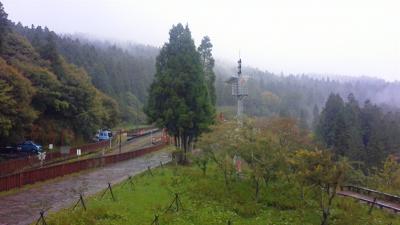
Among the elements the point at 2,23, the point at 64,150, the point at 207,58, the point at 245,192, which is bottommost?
the point at 245,192

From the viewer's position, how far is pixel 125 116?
94.0 metres

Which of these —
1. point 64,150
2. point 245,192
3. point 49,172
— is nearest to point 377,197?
point 245,192

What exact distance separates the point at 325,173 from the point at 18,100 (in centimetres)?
2784

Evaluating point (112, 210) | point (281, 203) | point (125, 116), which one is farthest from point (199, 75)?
point (125, 116)

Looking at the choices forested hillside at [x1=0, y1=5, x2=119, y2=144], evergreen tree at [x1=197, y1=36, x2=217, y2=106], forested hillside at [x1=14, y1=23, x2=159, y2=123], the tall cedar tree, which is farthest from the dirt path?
forested hillside at [x1=14, y1=23, x2=159, y2=123]

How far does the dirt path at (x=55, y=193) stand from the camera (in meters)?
19.2

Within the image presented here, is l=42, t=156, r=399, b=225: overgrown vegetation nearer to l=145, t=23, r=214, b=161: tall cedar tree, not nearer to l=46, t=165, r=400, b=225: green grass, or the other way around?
l=46, t=165, r=400, b=225: green grass

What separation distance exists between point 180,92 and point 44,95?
1545 centimetres

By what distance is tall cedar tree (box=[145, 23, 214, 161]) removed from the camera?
35938 millimetres

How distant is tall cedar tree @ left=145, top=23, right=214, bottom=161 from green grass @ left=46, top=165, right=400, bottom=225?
9.27 m

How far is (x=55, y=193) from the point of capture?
24.5 metres

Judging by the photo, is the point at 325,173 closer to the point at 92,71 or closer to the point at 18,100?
the point at 18,100

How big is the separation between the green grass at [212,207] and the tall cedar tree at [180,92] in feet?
30.4

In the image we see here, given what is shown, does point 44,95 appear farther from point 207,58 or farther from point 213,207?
point 213,207
